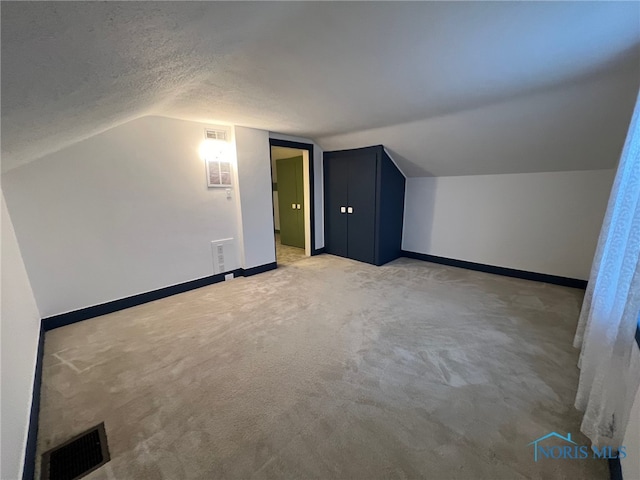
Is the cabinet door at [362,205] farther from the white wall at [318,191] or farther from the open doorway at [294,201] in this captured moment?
the open doorway at [294,201]

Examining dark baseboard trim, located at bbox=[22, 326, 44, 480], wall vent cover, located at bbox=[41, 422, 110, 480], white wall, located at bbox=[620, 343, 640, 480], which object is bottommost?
wall vent cover, located at bbox=[41, 422, 110, 480]

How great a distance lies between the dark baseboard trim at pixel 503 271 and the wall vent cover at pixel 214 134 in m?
3.66

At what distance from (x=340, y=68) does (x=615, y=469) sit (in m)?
2.74

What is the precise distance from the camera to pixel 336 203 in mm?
4844

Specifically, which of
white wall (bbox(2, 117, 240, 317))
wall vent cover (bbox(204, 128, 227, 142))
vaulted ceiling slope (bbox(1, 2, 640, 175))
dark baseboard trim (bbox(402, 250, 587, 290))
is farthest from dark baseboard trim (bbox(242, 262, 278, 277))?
dark baseboard trim (bbox(402, 250, 587, 290))

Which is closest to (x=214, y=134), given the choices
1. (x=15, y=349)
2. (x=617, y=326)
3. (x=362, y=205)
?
(x=362, y=205)

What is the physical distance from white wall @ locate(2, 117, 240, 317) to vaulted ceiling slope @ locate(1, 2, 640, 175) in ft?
1.37

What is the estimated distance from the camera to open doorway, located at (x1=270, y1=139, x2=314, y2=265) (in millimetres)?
4739

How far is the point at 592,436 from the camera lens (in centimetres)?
131

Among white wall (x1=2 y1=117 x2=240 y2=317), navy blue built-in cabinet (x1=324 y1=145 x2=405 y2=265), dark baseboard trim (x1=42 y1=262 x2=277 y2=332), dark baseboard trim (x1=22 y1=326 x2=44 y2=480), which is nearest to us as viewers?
dark baseboard trim (x1=22 y1=326 x2=44 y2=480)

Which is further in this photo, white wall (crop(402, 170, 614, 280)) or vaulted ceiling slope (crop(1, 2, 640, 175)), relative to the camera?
white wall (crop(402, 170, 614, 280))

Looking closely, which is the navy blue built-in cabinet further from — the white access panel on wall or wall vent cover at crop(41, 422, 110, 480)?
wall vent cover at crop(41, 422, 110, 480)

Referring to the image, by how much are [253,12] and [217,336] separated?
2392mm

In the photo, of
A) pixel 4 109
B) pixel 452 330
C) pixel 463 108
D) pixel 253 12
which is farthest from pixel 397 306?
pixel 4 109
